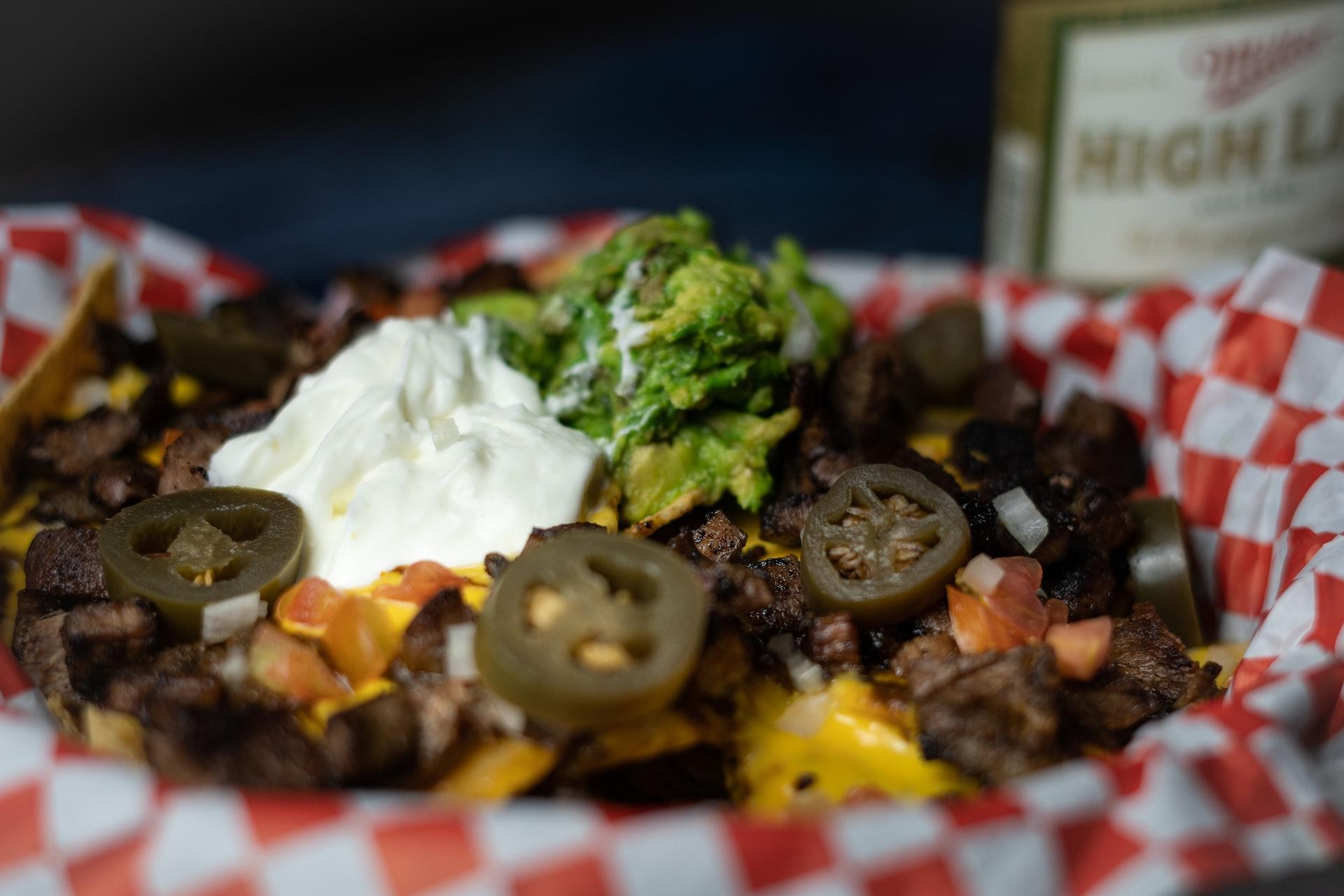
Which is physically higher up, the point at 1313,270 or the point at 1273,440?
the point at 1313,270

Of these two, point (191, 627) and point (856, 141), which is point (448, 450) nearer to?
point (191, 627)

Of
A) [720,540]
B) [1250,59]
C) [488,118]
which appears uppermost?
[1250,59]

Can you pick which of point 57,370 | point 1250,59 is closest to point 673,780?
point 57,370

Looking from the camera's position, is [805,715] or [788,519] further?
[788,519]

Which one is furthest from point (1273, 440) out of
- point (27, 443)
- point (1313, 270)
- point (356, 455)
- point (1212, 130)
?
point (27, 443)

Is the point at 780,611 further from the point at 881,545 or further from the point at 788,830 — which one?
the point at 788,830

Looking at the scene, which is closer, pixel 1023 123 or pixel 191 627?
pixel 191 627
